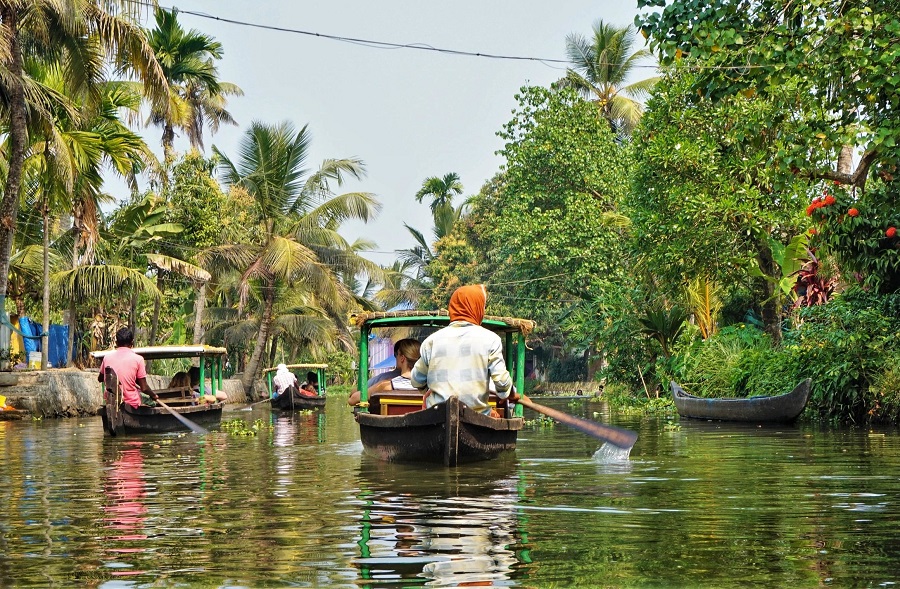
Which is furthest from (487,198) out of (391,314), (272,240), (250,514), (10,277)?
(250,514)

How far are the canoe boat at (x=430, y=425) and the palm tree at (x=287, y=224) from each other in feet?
71.0

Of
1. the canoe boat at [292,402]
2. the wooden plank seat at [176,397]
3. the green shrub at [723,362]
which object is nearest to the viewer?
the wooden plank seat at [176,397]

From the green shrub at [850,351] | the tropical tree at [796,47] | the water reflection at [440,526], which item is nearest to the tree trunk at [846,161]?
the green shrub at [850,351]

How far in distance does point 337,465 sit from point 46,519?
168 inches

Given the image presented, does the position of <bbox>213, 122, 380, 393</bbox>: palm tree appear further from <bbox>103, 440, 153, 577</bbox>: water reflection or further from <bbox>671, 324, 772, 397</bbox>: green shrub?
<bbox>103, 440, 153, 577</bbox>: water reflection

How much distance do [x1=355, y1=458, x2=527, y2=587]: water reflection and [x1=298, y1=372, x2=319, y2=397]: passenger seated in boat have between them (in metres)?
20.5

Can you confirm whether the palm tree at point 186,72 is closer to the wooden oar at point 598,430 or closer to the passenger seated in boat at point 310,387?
the passenger seated in boat at point 310,387

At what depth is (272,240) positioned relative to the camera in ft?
111

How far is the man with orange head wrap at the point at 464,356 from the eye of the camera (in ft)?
29.0

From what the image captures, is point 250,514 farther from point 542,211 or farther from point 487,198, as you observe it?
point 487,198

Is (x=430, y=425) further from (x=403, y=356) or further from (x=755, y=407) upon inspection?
(x=755, y=407)

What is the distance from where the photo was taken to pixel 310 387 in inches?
1238

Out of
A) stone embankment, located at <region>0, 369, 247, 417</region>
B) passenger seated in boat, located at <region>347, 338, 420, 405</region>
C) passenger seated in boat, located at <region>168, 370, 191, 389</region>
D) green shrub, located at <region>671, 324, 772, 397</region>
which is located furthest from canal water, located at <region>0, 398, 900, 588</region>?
stone embankment, located at <region>0, 369, 247, 417</region>

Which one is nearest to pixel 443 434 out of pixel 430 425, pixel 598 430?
pixel 430 425
